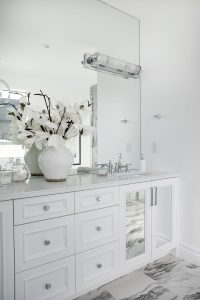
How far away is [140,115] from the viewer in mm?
2688

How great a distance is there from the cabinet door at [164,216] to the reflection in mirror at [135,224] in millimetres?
140

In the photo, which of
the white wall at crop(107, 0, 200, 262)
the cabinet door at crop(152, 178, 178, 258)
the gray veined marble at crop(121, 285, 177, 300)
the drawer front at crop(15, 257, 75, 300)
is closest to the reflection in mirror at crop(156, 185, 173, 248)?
the cabinet door at crop(152, 178, 178, 258)

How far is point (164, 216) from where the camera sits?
219 cm

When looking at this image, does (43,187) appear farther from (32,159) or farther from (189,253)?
(189,253)

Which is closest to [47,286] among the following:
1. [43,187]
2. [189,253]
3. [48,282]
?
[48,282]

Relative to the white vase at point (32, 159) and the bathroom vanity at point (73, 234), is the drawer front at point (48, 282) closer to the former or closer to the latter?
the bathroom vanity at point (73, 234)

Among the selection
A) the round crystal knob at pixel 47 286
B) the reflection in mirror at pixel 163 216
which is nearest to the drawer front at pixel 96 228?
the round crystal knob at pixel 47 286

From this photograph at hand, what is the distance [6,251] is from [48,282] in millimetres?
369

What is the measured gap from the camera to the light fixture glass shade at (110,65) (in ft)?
7.38

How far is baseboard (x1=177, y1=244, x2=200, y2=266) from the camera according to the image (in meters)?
2.14

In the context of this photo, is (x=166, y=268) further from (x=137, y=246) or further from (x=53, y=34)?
(x=53, y=34)

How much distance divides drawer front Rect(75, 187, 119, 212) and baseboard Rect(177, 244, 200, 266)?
1002 millimetres

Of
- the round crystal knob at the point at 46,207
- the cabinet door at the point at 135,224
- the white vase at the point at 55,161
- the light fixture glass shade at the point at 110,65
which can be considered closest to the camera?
the round crystal knob at the point at 46,207

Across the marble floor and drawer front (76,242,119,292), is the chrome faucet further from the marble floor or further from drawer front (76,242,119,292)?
the marble floor
